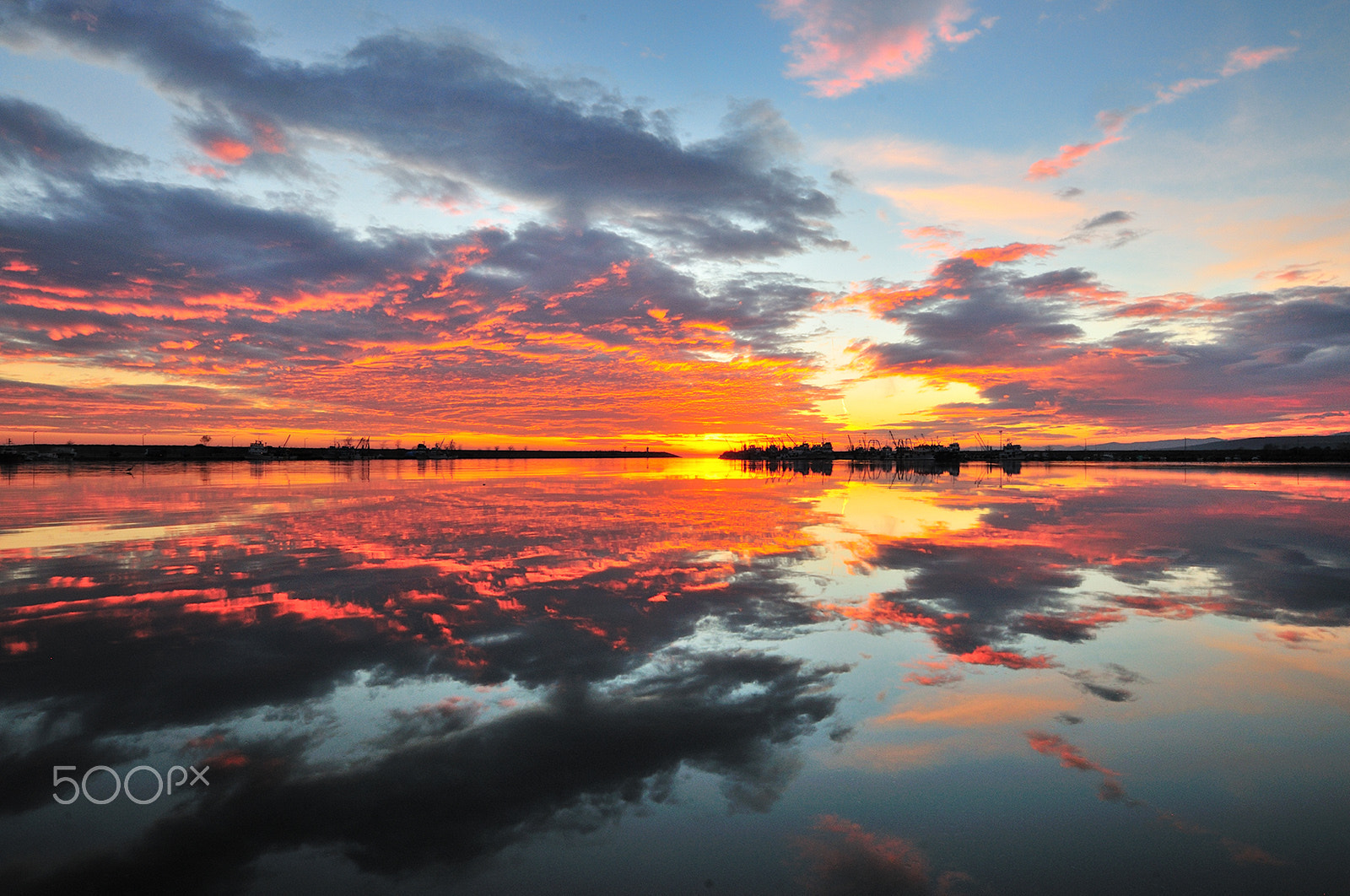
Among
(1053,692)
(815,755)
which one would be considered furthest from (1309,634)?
(815,755)

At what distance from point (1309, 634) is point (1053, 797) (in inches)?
371

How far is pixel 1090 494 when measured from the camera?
46125 mm

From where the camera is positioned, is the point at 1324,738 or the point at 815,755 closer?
the point at 815,755

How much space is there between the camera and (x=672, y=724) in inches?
297

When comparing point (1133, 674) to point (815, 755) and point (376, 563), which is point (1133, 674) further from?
point (376, 563)

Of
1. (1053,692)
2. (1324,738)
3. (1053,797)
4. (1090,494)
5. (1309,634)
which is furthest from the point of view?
(1090,494)

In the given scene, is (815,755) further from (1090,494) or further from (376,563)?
(1090,494)

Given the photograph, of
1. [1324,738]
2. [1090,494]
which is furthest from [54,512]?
[1090,494]

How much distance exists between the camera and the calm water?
5.12 metres

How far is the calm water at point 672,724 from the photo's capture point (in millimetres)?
5125

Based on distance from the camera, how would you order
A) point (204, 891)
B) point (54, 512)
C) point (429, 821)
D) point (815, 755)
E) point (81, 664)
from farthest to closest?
point (54, 512) < point (81, 664) < point (815, 755) < point (429, 821) < point (204, 891)

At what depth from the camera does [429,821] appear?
221 inches

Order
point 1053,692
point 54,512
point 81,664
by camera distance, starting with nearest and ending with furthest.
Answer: point 1053,692 < point 81,664 < point 54,512

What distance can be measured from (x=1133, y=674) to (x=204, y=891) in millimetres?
11413
